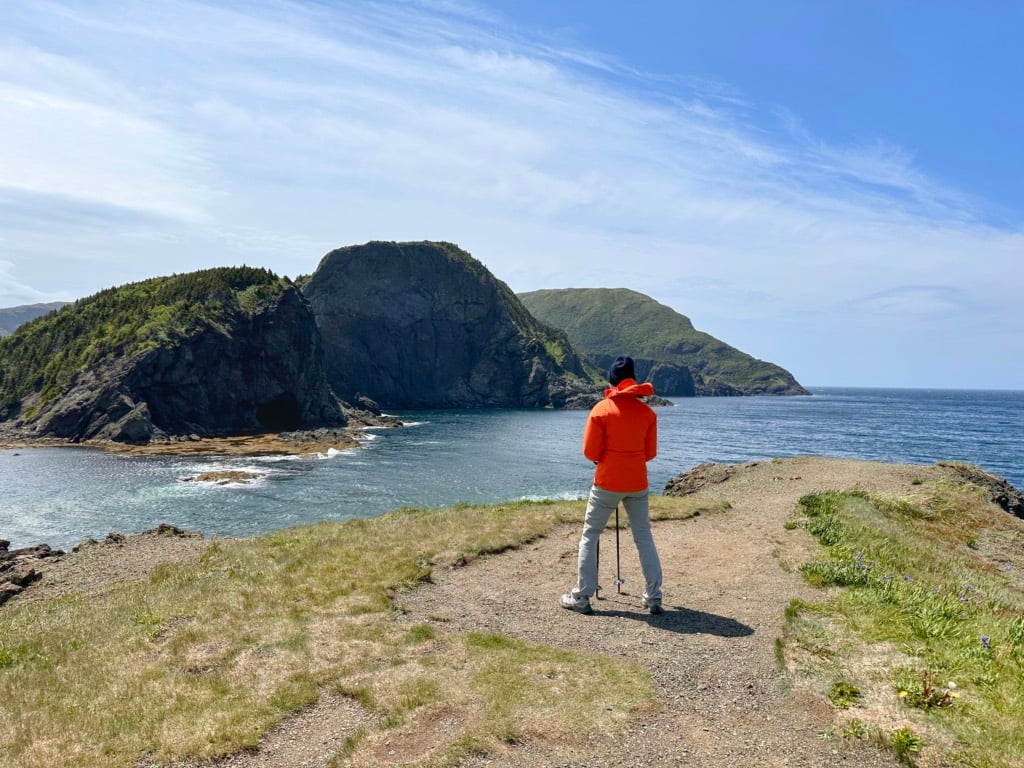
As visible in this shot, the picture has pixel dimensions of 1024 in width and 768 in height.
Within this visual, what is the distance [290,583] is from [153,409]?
3399 inches

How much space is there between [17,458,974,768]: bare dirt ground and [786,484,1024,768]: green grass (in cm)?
51

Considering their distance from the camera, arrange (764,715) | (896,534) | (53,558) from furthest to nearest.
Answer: (53,558), (896,534), (764,715)

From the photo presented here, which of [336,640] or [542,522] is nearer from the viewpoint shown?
[336,640]

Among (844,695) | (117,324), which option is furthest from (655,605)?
(117,324)

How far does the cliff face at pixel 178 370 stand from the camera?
8281cm

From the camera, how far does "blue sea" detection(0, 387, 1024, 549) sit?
3941 centimetres

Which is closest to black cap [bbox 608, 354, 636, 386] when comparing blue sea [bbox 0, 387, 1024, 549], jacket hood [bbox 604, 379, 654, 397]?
jacket hood [bbox 604, 379, 654, 397]

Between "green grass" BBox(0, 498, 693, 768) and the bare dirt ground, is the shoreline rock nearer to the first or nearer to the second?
the bare dirt ground

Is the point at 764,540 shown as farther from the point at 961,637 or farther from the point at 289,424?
the point at 289,424

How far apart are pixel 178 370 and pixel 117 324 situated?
20.1 meters

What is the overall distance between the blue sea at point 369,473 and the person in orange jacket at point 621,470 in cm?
2929

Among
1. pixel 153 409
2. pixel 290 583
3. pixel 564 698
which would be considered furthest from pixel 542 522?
pixel 153 409

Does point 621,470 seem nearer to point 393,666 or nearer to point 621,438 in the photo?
point 621,438

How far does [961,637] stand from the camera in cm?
861
